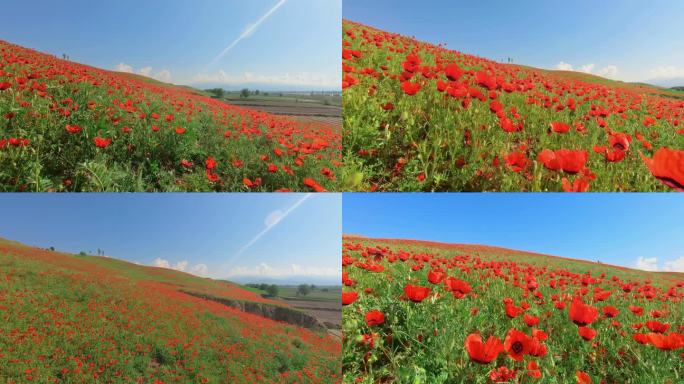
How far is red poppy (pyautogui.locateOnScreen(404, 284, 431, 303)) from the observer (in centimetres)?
174

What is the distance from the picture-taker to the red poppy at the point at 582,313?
1801 mm

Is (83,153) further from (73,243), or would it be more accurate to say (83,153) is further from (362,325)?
(362,325)

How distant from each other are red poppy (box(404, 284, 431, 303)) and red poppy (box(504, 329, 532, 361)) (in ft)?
1.22

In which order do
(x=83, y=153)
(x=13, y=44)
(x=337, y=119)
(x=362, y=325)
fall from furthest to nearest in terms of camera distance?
(x=13, y=44) → (x=337, y=119) → (x=362, y=325) → (x=83, y=153)

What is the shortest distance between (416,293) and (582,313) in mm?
767

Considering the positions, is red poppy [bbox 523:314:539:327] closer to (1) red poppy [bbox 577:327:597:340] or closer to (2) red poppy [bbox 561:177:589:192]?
(1) red poppy [bbox 577:327:597:340]

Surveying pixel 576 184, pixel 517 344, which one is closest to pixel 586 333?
pixel 517 344

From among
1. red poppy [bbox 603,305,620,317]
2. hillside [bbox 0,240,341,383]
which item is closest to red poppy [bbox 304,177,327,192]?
hillside [bbox 0,240,341,383]

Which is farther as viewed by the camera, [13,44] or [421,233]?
[13,44]

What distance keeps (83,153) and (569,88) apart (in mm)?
2375

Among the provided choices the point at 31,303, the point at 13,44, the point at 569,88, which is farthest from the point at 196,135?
the point at 569,88

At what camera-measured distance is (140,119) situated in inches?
76.8

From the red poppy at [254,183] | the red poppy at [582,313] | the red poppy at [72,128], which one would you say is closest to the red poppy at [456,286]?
the red poppy at [582,313]

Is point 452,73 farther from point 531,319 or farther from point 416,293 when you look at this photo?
point 531,319
